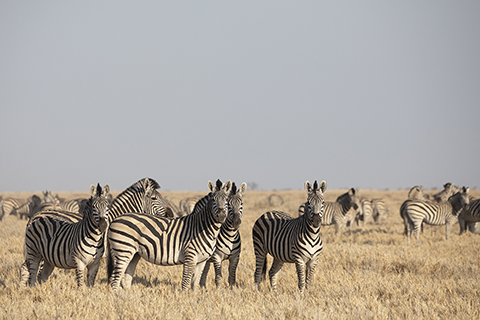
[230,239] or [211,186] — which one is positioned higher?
[211,186]

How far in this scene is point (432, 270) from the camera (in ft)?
34.7

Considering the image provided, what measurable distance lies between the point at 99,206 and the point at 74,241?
2.77ft

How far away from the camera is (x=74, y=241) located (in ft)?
25.0

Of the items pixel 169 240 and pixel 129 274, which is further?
pixel 129 274

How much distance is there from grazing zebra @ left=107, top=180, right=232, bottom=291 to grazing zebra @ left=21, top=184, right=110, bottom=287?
0.36m

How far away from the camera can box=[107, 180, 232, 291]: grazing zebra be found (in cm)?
771

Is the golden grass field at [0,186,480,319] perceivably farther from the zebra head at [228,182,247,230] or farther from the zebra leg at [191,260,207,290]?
the zebra head at [228,182,247,230]

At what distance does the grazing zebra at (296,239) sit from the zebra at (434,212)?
9194mm

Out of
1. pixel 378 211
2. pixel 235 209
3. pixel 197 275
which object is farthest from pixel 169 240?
pixel 378 211

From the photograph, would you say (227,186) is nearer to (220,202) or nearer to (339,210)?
(220,202)

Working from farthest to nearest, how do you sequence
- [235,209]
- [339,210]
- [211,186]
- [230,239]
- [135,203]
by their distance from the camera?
[339,210], [135,203], [230,239], [211,186], [235,209]

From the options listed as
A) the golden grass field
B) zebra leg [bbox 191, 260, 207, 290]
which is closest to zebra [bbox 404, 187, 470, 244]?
the golden grass field

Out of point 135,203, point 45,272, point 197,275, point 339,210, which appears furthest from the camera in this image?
point 339,210

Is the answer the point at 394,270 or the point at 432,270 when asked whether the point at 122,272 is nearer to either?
the point at 394,270
